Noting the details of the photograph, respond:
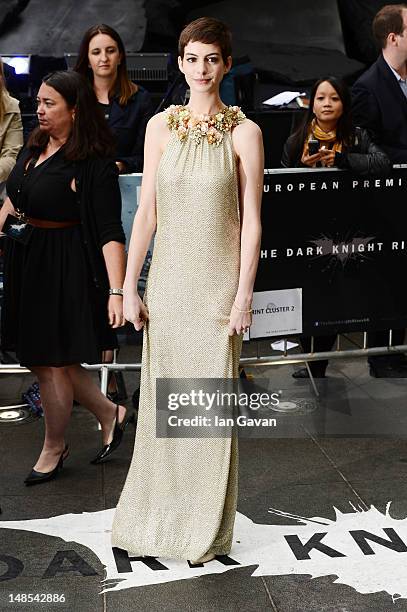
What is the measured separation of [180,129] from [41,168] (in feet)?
3.33

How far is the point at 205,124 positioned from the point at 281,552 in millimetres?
1622

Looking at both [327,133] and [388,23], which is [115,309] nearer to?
[327,133]

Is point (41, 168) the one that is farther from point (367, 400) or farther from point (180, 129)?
point (367, 400)

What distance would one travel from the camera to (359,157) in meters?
5.86

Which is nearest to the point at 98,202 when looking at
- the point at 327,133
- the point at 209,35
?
the point at 209,35

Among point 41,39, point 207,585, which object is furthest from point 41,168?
point 41,39

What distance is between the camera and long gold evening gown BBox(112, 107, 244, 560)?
13.0 feet

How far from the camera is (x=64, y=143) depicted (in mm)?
4828

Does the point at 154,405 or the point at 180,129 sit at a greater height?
the point at 180,129

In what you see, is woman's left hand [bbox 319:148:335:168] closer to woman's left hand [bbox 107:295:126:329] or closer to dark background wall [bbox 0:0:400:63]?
woman's left hand [bbox 107:295:126:329]

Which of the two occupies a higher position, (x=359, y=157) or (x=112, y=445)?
(x=359, y=157)

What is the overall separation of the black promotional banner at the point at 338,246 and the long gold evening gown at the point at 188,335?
5.30 feet

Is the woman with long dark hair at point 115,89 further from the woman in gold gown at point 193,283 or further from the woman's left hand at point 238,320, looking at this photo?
the woman's left hand at point 238,320

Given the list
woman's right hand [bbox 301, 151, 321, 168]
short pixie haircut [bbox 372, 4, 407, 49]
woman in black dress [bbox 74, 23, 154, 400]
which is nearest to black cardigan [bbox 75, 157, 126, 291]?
woman in black dress [bbox 74, 23, 154, 400]
